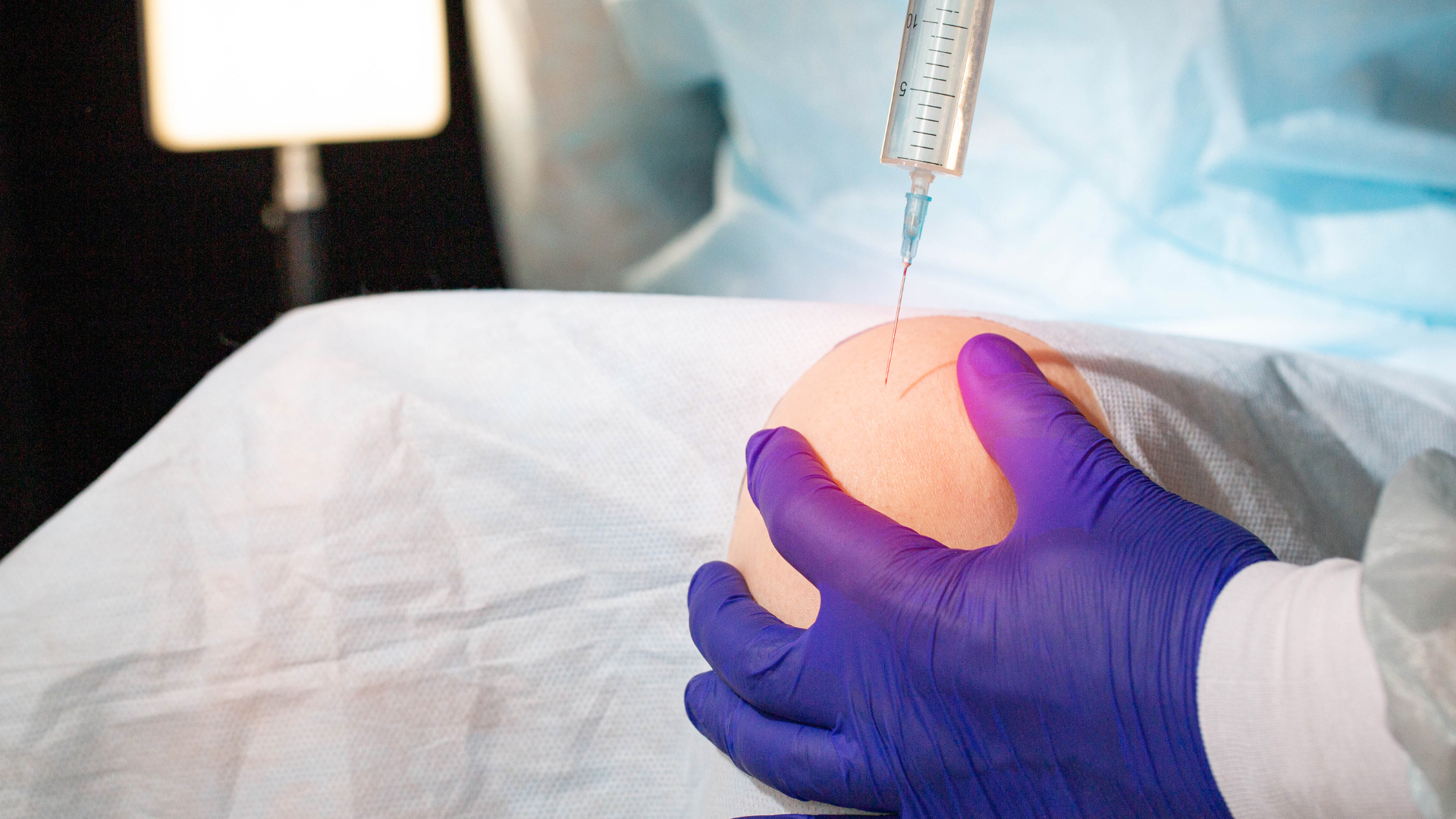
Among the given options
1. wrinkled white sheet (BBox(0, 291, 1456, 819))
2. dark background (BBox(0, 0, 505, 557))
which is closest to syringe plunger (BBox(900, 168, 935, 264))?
wrinkled white sheet (BBox(0, 291, 1456, 819))

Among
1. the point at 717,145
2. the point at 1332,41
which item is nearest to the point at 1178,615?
the point at 1332,41

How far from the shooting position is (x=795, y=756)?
0.69 m

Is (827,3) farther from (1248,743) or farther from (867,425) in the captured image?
(1248,743)

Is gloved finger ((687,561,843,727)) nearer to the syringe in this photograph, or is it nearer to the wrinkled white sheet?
the wrinkled white sheet

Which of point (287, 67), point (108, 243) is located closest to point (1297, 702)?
point (287, 67)

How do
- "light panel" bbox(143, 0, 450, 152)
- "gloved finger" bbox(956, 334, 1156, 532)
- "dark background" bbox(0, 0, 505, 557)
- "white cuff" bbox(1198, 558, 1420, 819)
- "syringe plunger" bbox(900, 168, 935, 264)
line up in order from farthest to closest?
1. "dark background" bbox(0, 0, 505, 557)
2. "light panel" bbox(143, 0, 450, 152)
3. "syringe plunger" bbox(900, 168, 935, 264)
4. "gloved finger" bbox(956, 334, 1156, 532)
5. "white cuff" bbox(1198, 558, 1420, 819)

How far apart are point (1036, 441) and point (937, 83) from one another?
39cm

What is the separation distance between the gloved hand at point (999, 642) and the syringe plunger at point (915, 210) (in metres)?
0.11

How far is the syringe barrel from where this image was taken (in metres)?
0.82

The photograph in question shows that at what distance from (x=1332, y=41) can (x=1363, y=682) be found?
34.7 inches

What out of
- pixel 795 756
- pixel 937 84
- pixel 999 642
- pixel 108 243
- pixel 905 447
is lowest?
pixel 795 756

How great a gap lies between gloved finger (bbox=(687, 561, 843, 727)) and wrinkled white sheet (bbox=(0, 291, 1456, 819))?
0.10 metres

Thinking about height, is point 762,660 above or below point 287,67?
below

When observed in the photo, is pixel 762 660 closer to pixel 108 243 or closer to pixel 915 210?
pixel 915 210
